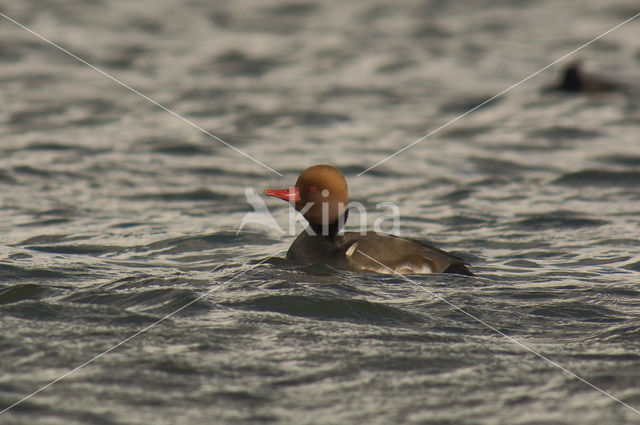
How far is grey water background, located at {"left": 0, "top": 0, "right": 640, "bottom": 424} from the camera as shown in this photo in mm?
5320

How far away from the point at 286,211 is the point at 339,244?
11.2 feet

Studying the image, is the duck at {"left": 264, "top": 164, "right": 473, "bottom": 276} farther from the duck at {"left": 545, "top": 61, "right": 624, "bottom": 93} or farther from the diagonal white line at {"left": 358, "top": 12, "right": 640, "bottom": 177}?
the duck at {"left": 545, "top": 61, "right": 624, "bottom": 93}

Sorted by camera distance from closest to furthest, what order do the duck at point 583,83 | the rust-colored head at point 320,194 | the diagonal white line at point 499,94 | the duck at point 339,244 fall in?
the duck at point 339,244 → the rust-colored head at point 320,194 → the diagonal white line at point 499,94 → the duck at point 583,83

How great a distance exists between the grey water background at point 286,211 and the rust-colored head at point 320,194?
58 cm

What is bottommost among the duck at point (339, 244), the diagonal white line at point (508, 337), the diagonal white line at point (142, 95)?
the diagonal white line at point (508, 337)

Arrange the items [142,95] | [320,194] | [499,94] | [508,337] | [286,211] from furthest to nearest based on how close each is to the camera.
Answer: [499,94]
[142,95]
[286,211]
[320,194]
[508,337]

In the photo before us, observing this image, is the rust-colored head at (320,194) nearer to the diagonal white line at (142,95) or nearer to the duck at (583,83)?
the diagonal white line at (142,95)

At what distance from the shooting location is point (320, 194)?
303 inches

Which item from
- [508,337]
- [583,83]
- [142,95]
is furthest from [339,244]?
[583,83]

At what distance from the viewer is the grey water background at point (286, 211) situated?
532 centimetres

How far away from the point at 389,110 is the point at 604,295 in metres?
9.33

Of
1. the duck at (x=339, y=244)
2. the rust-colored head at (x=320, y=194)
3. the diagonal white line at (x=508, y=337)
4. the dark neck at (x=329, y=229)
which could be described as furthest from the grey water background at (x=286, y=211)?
the rust-colored head at (x=320, y=194)

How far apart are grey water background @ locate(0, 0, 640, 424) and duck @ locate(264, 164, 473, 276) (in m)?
0.17

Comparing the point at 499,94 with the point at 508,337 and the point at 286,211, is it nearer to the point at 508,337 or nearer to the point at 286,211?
the point at 286,211
